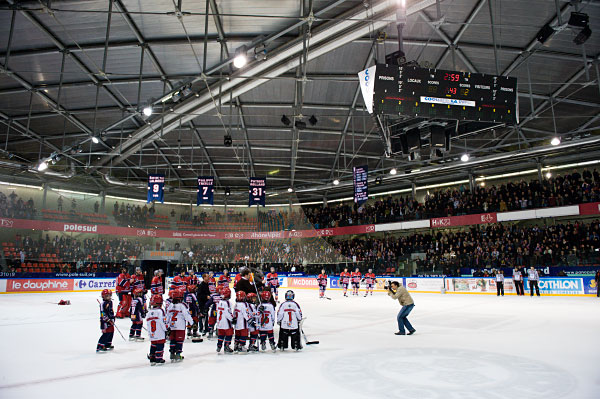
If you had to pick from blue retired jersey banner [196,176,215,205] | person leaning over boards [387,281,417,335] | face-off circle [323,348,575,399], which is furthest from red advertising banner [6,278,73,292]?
face-off circle [323,348,575,399]

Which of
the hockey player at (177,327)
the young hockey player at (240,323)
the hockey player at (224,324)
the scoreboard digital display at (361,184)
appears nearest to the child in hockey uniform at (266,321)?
the young hockey player at (240,323)

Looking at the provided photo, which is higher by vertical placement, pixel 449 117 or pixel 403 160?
pixel 403 160

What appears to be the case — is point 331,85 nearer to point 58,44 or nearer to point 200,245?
point 58,44

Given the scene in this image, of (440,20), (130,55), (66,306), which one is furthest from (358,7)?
(66,306)

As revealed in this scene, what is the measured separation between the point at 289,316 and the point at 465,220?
25.3m

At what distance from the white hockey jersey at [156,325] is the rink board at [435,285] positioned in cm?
1922

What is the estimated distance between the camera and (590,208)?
24.3 metres

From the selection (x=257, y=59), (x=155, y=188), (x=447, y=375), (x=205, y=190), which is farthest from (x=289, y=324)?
(x=155, y=188)

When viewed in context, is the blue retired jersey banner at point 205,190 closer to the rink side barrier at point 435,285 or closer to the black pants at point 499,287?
the rink side barrier at point 435,285

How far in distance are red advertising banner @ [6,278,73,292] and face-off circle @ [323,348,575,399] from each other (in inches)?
972

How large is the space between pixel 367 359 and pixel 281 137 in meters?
20.3

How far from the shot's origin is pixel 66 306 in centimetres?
1709

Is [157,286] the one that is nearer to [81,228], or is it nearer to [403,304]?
[403,304]

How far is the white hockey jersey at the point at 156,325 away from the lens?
6.80m
